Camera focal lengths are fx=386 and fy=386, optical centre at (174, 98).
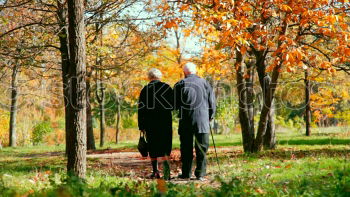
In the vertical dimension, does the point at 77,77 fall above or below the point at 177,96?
above

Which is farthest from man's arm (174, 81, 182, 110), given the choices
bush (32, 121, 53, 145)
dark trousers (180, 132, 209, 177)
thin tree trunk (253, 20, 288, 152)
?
bush (32, 121, 53, 145)

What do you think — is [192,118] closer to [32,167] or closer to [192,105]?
[192,105]

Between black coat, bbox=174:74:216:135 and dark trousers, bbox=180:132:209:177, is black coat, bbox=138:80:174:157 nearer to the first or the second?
black coat, bbox=174:74:216:135

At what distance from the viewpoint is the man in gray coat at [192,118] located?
22.7 ft

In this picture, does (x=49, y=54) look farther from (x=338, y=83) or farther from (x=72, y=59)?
(x=338, y=83)

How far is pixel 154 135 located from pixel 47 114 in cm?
2633

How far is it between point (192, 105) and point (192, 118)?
0.23 meters

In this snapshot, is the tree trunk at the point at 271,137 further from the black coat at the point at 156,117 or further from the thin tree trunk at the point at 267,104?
the black coat at the point at 156,117

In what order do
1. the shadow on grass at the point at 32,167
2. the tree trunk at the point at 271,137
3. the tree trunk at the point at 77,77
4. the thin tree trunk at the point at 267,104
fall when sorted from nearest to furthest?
the tree trunk at the point at 77,77 → the shadow on grass at the point at 32,167 → the thin tree trunk at the point at 267,104 → the tree trunk at the point at 271,137

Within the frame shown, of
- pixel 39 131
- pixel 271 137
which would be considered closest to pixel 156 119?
pixel 271 137

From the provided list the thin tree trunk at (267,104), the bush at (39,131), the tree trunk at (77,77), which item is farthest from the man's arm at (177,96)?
the bush at (39,131)

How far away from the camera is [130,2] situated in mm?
11445

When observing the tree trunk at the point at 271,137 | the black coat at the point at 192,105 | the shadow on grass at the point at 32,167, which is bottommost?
the shadow on grass at the point at 32,167

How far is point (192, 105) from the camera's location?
22.8 ft
